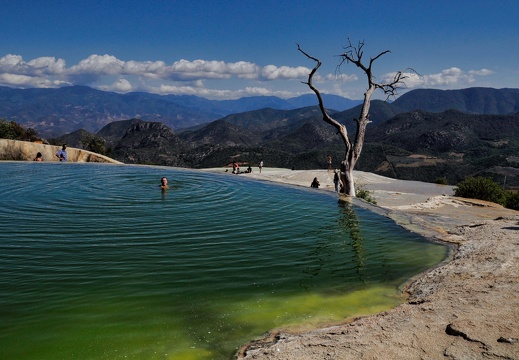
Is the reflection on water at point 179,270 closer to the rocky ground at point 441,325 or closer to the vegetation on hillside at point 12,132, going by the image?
the rocky ground at point 441,325

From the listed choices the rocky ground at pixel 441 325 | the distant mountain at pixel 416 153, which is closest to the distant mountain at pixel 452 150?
the distant mountain at pixel 416 153

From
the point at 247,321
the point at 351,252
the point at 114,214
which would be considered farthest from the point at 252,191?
the point at 247,321

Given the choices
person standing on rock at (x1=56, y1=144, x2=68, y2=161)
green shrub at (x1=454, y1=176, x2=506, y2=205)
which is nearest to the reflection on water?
person standing on rock at (x1=56, y1=144, x2=68, y2=161)

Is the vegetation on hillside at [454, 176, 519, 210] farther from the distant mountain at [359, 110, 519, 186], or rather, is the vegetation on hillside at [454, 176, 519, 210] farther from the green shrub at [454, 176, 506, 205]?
the distant mountain at [359, 110, 519, 186]

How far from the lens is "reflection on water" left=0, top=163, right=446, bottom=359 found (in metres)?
6.55

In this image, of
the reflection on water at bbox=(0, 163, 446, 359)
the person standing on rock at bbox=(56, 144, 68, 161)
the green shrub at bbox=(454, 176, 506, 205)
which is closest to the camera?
the reflection on water at bbox=(0, 163, 446, 359)

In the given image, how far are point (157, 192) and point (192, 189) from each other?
221 centimetres

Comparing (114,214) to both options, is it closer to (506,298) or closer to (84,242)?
(84,242)

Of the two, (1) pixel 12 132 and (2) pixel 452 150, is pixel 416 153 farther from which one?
(1) pixel 12 132

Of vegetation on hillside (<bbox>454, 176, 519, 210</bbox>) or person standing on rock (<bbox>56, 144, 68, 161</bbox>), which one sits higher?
person standing on rock (<bbox>56, 144, 68, 161</bbox>)

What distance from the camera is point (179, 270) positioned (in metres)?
9.36

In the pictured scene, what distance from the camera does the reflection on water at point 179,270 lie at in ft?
21.5

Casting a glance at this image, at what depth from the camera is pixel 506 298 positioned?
7.20 m

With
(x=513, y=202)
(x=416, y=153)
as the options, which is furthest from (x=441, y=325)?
(x=416, y=153)
